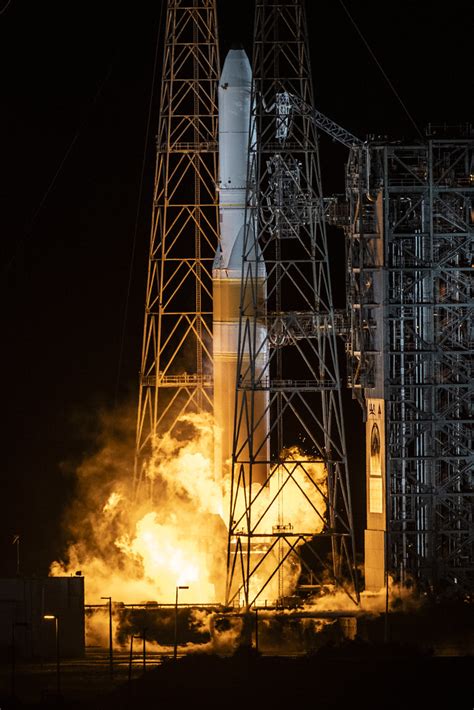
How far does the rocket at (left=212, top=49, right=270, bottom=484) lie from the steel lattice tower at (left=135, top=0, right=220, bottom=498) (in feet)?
3.52

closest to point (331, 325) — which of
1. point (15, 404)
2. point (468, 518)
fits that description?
point (468, 518)

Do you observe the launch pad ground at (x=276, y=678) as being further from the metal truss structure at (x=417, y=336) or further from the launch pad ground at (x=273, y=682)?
the metal truss structure at (x=417, y=336)

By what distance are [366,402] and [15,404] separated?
1709 centimetres

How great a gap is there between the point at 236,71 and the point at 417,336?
7597 mm

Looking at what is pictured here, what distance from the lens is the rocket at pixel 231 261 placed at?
55062mm

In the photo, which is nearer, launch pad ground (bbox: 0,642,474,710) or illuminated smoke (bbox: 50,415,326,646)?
launch pad ground (bbox: 0,642,474,710)

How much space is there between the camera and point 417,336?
54031 millimetres

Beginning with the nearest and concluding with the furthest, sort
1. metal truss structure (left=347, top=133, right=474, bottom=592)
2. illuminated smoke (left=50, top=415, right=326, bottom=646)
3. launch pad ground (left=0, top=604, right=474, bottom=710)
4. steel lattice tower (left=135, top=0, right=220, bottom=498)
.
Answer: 1. launch pad ground (left=0, top=604, right=474, bottom=710)
2. metal truss structure (left=347, top=133, right=474, bottom=592)
3. illuminated smoke (left=50, top=415, right=326, bottom=646)
4. steel lattice tower (left=135, top=0, right=220, bottom=498)

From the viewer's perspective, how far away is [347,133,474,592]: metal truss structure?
53688 mm

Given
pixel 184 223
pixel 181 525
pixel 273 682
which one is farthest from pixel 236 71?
pixel 273 682

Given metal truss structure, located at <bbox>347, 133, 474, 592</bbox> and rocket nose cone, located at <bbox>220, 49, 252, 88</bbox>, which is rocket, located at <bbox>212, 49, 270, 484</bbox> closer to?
rocket nose cone, located at <bbox>220, 49, 252, 88</bbox>

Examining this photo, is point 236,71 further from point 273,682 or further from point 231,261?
point 273,682

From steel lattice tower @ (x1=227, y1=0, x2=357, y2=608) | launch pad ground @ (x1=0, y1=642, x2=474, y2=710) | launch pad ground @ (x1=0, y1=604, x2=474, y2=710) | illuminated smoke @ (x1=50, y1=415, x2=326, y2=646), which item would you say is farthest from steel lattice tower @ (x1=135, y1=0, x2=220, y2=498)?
launch pad ground @ (x1=0, y1=642, x2=474, y2=710)

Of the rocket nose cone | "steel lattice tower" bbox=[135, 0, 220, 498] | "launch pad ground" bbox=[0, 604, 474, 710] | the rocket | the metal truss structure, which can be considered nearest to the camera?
"launch pad ground" bbox=[0, 604, 474, 710]
